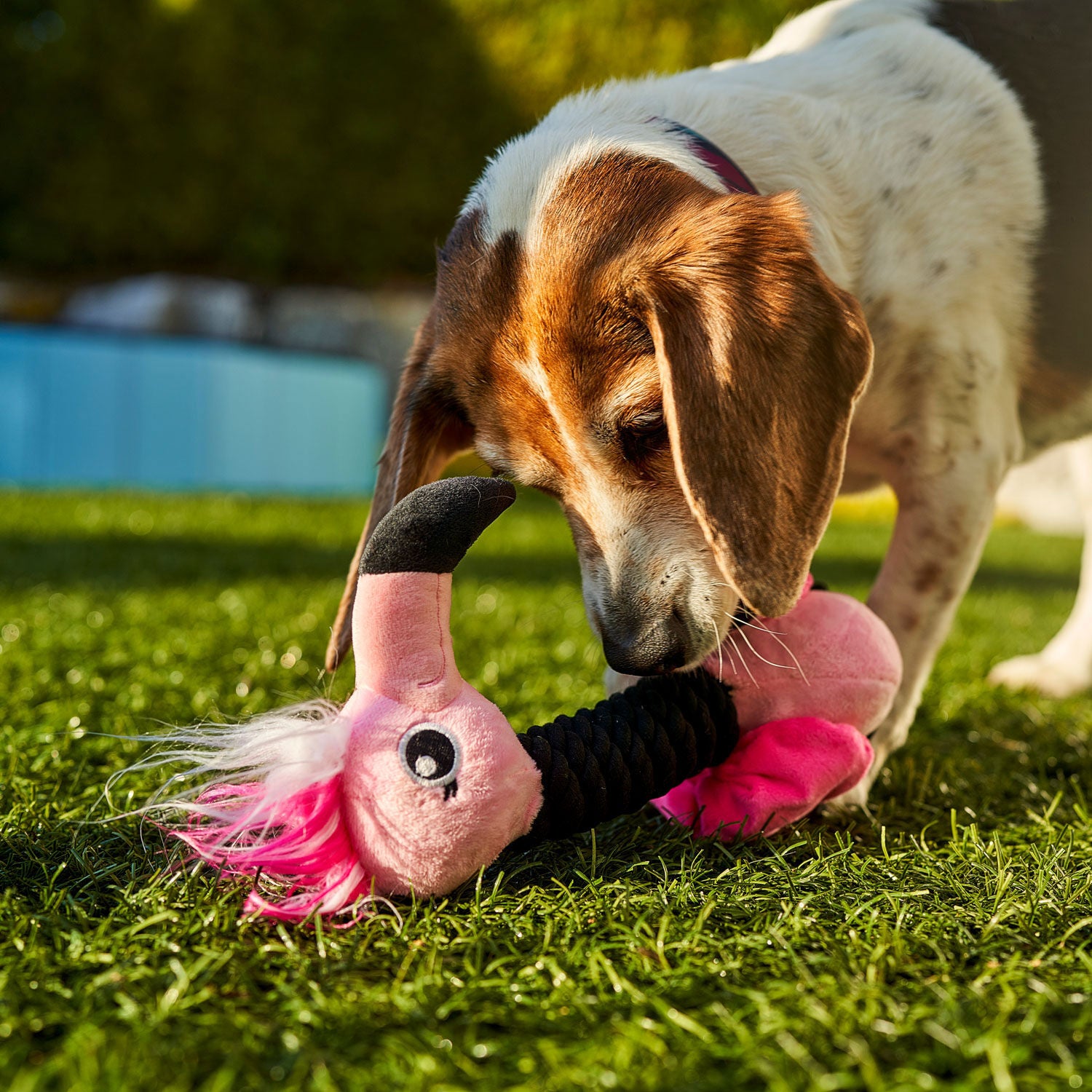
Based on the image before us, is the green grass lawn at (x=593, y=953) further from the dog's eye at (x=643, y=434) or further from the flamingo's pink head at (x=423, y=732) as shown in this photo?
the dog's eye at (x=643, y=434)

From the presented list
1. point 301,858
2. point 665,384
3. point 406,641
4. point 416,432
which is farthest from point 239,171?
point 301,858

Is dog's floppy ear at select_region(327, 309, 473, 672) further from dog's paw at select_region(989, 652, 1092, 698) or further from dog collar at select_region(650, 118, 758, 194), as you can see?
dog's paw at select_region(989, 652, 1092, 698)

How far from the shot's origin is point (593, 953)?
4.76 feet

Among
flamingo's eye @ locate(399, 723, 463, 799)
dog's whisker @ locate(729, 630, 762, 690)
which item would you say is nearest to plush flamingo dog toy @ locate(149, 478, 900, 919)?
flamingo's eye @ locate(399, 723, 463, 799)

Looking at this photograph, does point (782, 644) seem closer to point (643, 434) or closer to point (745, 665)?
point (745, 665)

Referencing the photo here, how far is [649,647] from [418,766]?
1.59ft

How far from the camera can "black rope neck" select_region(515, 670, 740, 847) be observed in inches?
68.7

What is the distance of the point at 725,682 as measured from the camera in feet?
6.57

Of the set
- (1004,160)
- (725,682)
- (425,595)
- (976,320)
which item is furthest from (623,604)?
(1004,160)

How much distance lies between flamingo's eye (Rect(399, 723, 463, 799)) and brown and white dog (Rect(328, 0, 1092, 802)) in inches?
16.0

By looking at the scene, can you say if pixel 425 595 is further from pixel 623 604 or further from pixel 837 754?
pixel 837 754

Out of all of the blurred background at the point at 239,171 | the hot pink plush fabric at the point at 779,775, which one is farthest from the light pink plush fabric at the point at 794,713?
the blurred background at the point at 239,171

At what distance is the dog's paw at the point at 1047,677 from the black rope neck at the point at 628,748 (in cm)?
190

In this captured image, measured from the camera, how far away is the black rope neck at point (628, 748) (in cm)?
174
